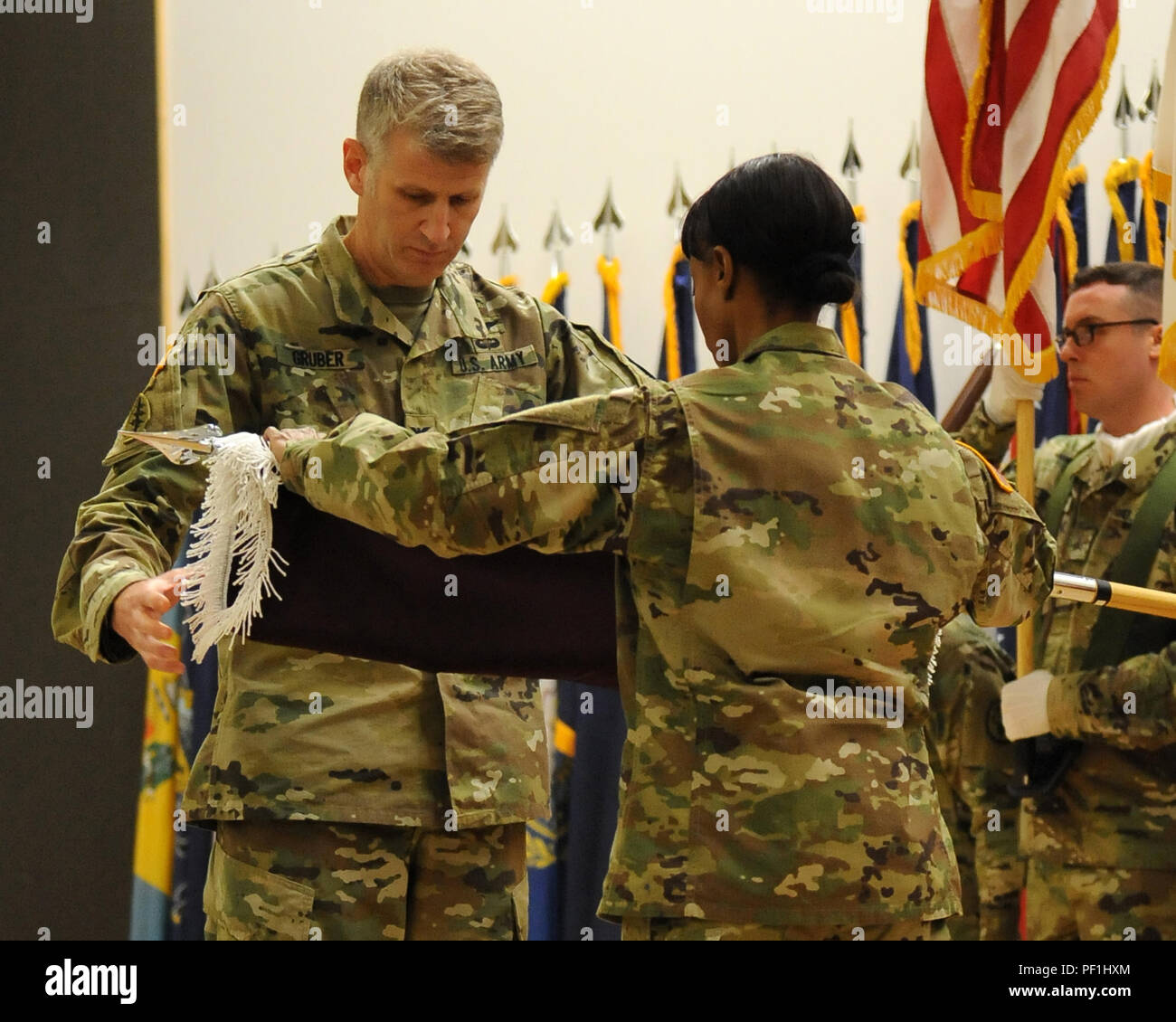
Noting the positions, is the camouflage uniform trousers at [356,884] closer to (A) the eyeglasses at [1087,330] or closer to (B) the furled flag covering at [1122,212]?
(A) the eyeglasses at [1087,330]

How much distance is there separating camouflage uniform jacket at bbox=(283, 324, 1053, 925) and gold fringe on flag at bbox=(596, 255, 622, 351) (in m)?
2.20

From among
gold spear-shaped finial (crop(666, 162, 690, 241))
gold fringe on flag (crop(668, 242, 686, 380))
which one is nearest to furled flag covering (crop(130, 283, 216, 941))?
gold fringe on flag (crop(668, 242, 686, 380))

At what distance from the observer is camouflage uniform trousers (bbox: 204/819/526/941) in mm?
1668

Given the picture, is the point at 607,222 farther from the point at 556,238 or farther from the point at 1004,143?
the point at 1004,143

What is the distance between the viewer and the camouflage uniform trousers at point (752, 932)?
4.44 feet

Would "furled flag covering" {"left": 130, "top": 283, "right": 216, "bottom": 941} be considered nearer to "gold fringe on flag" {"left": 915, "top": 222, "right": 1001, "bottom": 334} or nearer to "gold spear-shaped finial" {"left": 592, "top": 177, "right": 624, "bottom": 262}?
"gold spear-shaped finial" {"left": 592, "top": 177, "right": 624, "bottom": 262}

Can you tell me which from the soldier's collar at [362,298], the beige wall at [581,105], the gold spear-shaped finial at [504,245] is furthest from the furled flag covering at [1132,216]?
the soldier's collar at [362,298]

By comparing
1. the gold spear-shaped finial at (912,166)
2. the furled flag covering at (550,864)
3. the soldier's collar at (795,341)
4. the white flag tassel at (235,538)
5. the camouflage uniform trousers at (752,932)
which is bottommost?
the furled flag covering at (550,864)

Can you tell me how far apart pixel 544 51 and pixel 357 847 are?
98.3 inches

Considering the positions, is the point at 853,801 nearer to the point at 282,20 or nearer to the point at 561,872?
the point at 561,872

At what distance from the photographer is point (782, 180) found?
4.69ft

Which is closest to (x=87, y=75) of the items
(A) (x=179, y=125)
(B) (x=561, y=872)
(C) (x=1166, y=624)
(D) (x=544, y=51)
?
(A) (x=179, y=125)

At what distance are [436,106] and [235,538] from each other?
24.1 inches

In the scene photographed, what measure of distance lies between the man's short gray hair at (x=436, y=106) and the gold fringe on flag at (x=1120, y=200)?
7.17 feet
